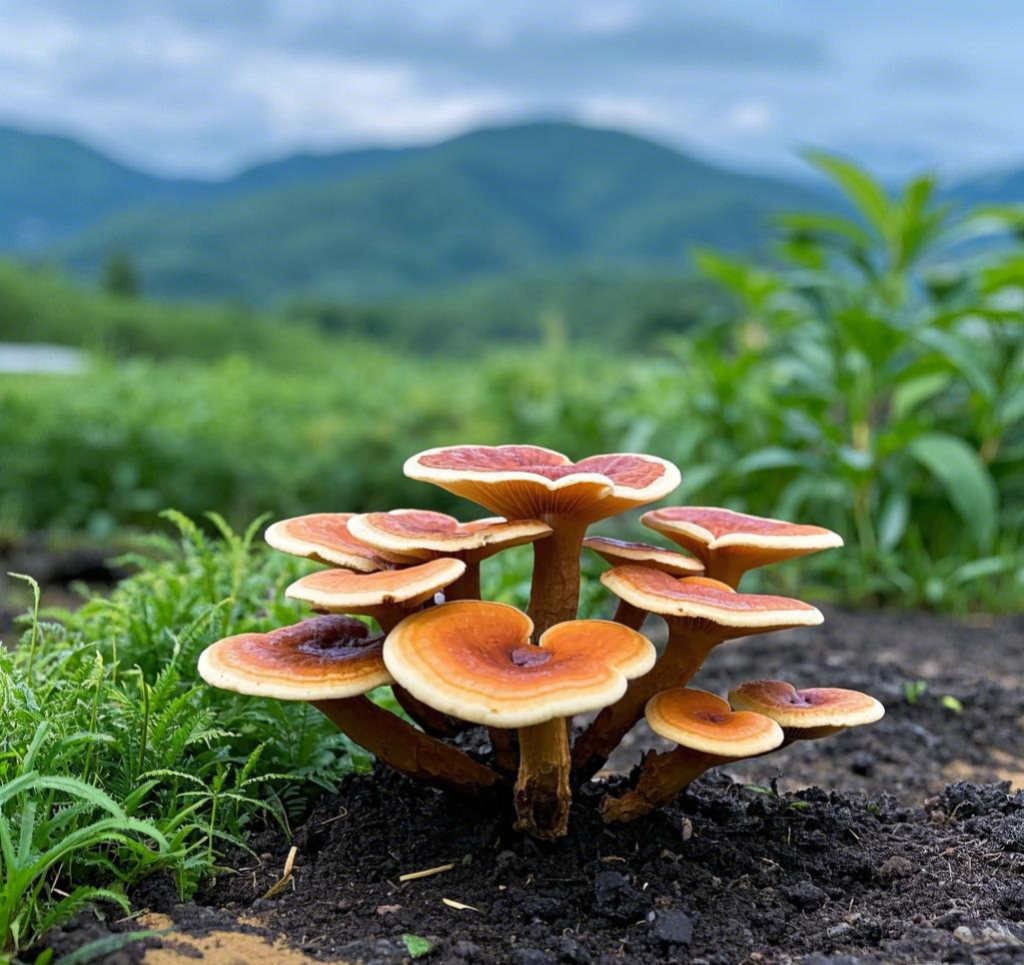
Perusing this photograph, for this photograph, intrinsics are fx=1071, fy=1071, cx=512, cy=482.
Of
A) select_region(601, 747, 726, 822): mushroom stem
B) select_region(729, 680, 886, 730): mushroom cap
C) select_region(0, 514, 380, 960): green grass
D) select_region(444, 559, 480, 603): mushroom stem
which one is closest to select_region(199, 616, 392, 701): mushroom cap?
select_region(444, 559, 480, 603): mushroom stem

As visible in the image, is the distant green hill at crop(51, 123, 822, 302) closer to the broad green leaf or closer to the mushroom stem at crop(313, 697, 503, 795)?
the broad green leaf

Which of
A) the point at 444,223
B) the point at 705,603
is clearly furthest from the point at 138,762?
the point at 444,223

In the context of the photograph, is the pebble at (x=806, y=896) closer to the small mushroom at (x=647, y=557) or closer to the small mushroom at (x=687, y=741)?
the small mushroom at (x=687, y=741)

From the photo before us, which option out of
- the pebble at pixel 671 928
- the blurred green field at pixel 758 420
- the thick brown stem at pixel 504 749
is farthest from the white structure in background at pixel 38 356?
the pebble at pixel 671 928

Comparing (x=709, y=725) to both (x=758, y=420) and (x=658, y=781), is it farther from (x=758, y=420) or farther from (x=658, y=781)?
(x=758, y=420)

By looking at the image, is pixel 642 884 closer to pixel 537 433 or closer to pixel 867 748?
pixel 867 748
